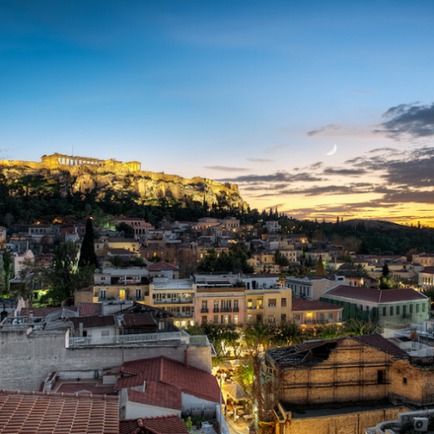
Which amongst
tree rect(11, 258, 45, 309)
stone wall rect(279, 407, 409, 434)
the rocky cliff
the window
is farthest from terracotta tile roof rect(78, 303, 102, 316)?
the rocky cliff

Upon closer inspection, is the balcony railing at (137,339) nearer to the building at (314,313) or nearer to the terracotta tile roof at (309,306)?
the building at (314,313)

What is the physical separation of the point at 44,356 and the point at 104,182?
131 metres

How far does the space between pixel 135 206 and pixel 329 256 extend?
59693mm

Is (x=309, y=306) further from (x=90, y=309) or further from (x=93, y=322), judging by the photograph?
(x=93, y=322)

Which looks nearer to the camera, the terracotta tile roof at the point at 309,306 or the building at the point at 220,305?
the building at the point at 220,305

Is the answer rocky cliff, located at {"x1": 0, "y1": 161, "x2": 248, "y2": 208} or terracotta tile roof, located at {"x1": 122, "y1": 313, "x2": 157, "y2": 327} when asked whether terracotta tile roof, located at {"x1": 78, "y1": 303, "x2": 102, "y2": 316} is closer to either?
terracotta tile roof, located at {"x1": 122, "y1": 313, "x2": 157, "y2": 327}

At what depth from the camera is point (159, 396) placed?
37.5ft

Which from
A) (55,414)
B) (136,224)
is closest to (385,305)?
(55,414)

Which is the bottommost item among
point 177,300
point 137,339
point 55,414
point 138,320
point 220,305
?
point 220,305

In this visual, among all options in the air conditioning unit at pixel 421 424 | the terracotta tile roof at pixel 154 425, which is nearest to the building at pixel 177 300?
the terracotta tile roof at pixel 154 425

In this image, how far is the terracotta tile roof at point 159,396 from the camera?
10.9m

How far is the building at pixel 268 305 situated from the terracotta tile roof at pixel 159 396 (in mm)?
20747

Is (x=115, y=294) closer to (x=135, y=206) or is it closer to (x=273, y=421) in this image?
(x=273, y=421)

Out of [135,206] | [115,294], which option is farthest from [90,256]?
[135,206]
